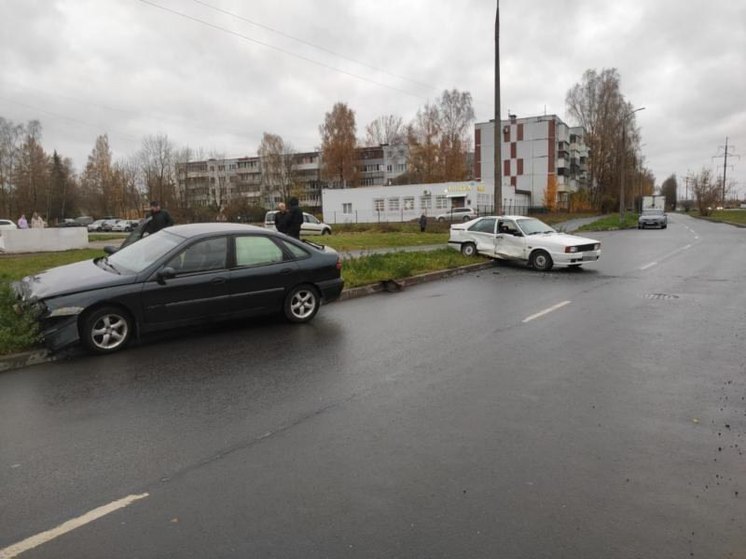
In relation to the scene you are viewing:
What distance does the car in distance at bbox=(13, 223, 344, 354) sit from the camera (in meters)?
6.32

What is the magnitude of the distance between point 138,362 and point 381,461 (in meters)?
3.73

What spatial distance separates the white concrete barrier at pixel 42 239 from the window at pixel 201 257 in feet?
59.1

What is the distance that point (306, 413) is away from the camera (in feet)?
15.0

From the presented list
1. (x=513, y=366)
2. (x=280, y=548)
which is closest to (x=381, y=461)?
(x=280, y=548)

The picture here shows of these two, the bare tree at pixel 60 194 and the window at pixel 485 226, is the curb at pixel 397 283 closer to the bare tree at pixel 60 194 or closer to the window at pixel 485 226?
the window at pixel 485 226

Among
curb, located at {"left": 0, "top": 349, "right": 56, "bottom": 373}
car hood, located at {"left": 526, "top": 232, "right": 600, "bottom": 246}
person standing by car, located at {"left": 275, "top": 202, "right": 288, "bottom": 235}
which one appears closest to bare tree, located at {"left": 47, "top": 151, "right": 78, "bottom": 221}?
person standing by car, located at {"left": 275, "top": 202, "right": 288, "bottom": 235}

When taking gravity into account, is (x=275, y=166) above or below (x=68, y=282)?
above

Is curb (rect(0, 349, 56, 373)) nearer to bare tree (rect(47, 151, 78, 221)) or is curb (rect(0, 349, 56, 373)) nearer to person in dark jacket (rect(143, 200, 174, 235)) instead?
person in dark jacket (rect(143, 200, 174, 235))

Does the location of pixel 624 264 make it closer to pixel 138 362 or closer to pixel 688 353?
pixel 688 353

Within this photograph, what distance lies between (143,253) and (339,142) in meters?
71.3

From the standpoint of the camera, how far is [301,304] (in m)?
8.26

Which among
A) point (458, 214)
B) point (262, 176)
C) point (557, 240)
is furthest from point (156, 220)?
point (262, 176)

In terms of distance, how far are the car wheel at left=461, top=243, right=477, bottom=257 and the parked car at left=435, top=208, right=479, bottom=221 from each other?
28.5m

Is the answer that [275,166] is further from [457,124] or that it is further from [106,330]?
[106,330]
